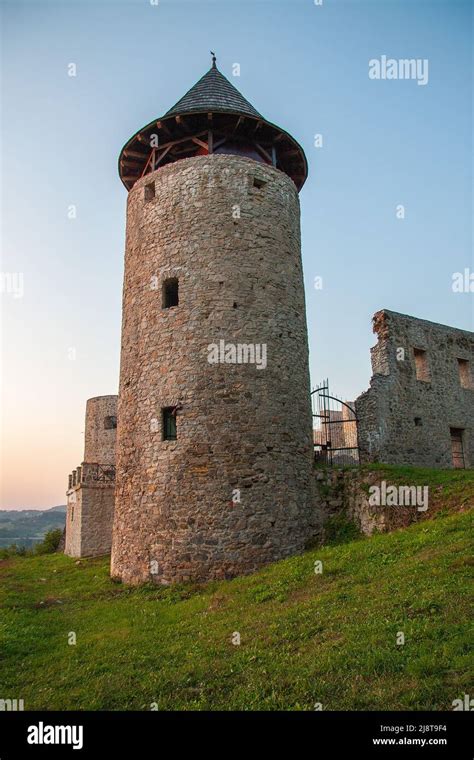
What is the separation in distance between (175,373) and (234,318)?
1.94 meters

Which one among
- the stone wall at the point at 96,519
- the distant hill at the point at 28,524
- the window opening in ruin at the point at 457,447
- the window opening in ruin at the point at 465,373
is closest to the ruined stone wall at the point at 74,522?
the stone wall at the point at 96,519

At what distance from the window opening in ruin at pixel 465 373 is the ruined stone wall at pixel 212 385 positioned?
8634 mm

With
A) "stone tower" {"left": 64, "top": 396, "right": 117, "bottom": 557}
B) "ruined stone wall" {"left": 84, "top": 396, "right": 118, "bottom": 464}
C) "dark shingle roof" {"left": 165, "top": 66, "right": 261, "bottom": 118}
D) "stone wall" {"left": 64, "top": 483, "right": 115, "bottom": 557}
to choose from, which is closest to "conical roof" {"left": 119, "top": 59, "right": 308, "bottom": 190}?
"dark shingle roof" {"left": 165, "top": 66, "right": 261, "bottom": 118}

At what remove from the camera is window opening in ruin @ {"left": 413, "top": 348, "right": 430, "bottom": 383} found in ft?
61.7

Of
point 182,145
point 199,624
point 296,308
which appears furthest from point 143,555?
point 182,145

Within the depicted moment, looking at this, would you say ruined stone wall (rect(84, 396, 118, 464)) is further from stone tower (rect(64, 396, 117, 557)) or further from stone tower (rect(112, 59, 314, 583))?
stone tower (rect(112, 59, 314, 583))

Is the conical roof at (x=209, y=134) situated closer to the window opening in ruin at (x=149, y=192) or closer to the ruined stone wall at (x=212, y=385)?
the window opening in ruin at (x=149, y=192)

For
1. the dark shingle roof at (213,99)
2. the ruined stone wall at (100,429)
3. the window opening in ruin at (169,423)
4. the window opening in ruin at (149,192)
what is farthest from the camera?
the ruined stone wall at (100,429)

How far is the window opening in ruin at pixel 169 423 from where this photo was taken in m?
13.0

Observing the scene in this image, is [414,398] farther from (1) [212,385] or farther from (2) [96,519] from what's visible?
(2) [96,519]

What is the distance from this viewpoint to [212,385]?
12.8 m

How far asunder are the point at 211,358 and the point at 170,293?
2395 mm

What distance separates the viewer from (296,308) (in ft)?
46.9
